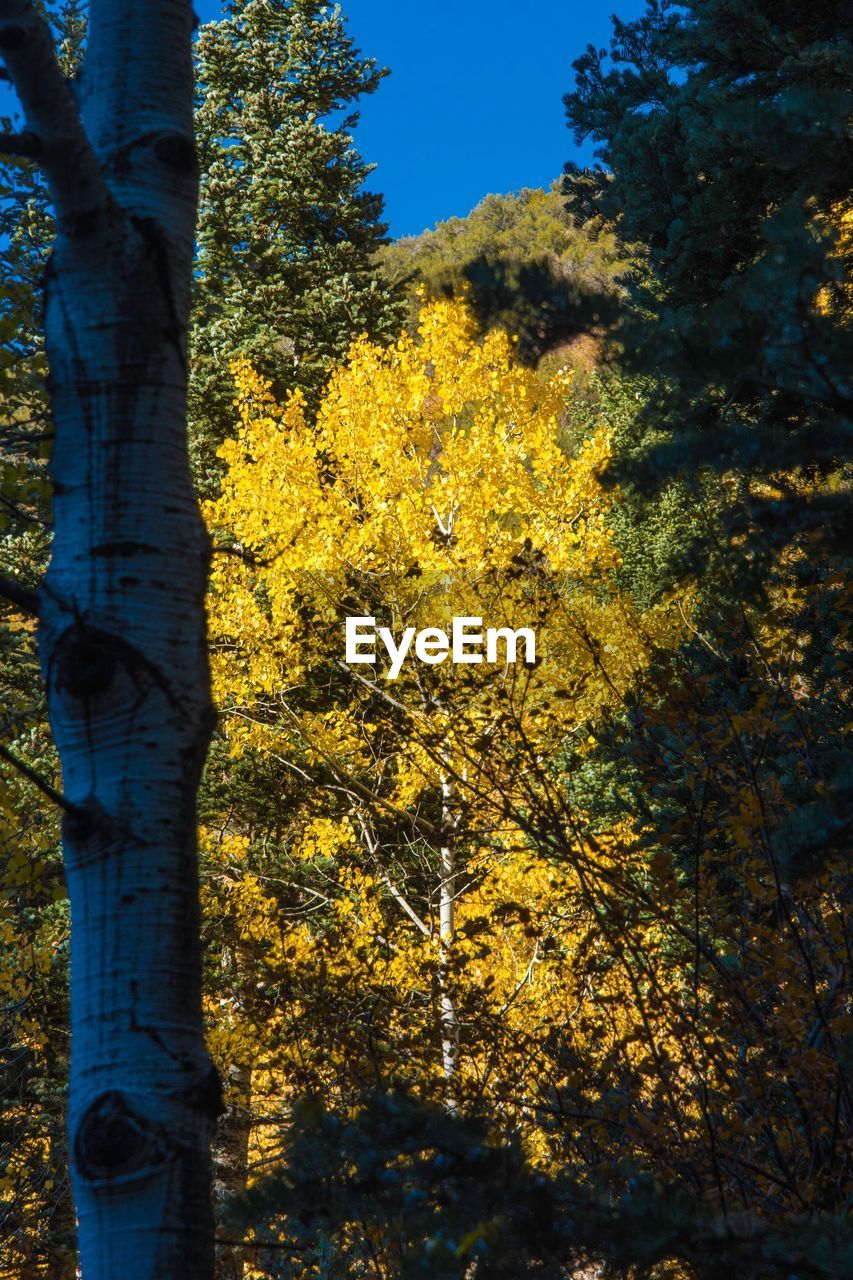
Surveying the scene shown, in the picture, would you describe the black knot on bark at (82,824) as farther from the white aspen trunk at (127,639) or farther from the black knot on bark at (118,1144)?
the black knot on bark at (118,1144)

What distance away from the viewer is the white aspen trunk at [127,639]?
150cm

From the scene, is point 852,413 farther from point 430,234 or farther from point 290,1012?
point 430,234

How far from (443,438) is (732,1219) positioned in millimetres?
10261

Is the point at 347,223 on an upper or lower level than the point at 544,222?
lower

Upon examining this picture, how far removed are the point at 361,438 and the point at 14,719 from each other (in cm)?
795

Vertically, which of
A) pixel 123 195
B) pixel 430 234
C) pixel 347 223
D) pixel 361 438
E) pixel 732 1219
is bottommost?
pixel 732 1219

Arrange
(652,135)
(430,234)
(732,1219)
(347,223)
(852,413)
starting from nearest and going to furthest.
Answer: (732,1219) < (852,413) < (652,135) < (347,223) < (430,234)

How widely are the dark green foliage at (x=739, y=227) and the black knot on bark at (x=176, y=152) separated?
0.97 meters

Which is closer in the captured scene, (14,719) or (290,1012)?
(14,719)

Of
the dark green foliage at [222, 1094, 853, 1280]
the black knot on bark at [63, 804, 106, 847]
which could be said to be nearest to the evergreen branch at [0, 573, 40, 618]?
the black knot on bark at [63, 804, 106, 847]

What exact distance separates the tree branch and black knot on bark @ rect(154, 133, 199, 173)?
0.72 ft

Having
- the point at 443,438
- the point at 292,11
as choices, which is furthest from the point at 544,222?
the point at 443,438

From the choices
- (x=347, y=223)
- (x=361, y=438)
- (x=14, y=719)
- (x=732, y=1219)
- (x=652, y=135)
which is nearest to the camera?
(x=732, y=1219)

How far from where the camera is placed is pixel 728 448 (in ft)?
7.41
